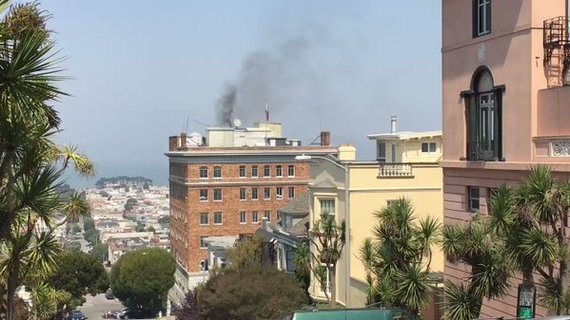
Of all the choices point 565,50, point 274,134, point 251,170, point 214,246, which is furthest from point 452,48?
point 274,134

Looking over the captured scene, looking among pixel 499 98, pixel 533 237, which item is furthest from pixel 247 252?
pixel 533 237

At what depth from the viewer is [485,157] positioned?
21922 millimetres

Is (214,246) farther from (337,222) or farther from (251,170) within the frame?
(337,222)

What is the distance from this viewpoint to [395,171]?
3562 cm

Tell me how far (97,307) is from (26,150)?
10612 cm

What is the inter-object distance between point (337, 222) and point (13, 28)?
26.2 metres

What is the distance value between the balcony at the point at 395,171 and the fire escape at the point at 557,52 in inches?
638

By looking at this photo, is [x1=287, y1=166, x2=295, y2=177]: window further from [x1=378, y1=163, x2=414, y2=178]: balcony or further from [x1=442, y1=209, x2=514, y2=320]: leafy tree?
[x1=442, y1=209, x2=514, y2=320]: leafy tree

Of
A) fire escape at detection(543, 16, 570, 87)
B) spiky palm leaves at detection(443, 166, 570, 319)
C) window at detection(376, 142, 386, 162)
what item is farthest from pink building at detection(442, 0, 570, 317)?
window at detection(376, 142, 386, 162)

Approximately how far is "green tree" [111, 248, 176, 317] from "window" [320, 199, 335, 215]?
5091 centimetres

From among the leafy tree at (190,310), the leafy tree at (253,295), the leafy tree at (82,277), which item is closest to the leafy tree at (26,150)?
the leafy tree at (253,295)

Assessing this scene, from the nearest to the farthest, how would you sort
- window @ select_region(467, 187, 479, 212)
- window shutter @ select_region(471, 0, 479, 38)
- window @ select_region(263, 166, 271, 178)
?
window shutter @ select_region(471, 0, 479, 38) → window @ select_region(467, 187, 479, 212) → window @ select_region(263, 166, 271, 178)

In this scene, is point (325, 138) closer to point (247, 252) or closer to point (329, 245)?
point (247, 252)

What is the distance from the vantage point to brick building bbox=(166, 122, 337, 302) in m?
82.9
